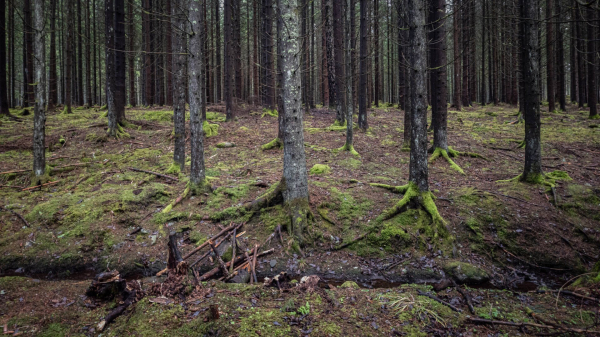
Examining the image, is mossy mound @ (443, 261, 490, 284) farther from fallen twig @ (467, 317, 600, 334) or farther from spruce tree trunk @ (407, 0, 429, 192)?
spruce tree trunk @ (407, 0, 429, 192)

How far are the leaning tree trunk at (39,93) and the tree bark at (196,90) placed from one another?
13.9ft

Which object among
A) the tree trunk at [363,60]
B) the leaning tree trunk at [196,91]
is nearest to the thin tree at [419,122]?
the leaning tree trunk at [196,91]

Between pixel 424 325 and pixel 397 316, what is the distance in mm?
314

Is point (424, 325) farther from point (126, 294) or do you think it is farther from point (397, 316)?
point (126, 294)

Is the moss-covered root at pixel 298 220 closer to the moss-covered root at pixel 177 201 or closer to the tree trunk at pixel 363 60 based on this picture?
the moss-covered root at pixel 177 201

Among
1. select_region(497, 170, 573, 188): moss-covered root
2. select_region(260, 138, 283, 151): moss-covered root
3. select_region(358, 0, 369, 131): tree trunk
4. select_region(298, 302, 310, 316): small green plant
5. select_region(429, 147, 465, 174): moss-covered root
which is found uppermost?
select_region(358, 0, 369, 131): tree trunk

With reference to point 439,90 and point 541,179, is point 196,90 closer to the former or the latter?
point 439,90

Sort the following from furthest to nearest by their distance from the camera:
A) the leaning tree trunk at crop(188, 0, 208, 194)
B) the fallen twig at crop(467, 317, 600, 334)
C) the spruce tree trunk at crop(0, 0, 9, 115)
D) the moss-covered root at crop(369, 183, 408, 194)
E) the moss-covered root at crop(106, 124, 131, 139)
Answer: the spruce tree trunk at crop(0, 0, 9, 115) → the moss-covered root at crop(106, 124, 131, 139) → the moss-covered root at crop(369, 183, 408, 194) → the leaning tree trunk at crop(188, 0, 208, 194) → the fallen twig at crop(467, 317, 600, 334)

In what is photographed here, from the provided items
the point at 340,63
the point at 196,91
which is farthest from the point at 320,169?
the point at 340,63

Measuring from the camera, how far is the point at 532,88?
303 inches

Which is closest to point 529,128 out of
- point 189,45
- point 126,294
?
point 189,45

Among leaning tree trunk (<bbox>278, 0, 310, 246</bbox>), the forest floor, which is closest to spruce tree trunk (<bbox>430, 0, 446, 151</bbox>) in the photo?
the forest floor

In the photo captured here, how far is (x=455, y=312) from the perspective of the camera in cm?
383

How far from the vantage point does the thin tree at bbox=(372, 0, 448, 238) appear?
6324mm
